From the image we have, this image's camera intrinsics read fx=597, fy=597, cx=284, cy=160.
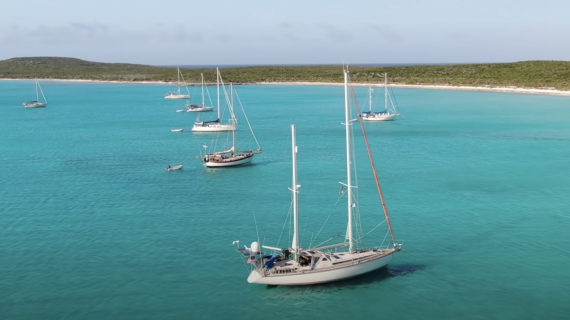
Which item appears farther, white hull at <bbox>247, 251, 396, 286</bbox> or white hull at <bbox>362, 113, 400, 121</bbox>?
white hull at <bbox>362, 113, 400, 121</bbox>

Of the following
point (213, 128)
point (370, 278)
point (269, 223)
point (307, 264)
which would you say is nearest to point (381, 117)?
point (213, 128)

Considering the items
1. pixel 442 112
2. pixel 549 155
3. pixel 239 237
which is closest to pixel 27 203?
pixel 239 237

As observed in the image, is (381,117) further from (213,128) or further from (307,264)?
(307,264)

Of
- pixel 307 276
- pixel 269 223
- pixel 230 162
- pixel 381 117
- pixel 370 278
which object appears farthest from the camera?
pixel 381 117

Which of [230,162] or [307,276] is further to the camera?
[230,162]

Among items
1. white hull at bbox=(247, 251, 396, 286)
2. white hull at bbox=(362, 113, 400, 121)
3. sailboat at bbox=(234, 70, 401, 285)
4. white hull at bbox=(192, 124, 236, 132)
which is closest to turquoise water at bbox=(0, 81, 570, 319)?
white hull at bbox=(247, 251, 396, 286)

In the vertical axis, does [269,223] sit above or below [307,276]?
below

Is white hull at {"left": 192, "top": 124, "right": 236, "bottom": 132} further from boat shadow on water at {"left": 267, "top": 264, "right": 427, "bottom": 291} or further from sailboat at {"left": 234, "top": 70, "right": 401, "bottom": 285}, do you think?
sailboat at {"left": 234, "top": 70, "right": 401, "bottom": 285}

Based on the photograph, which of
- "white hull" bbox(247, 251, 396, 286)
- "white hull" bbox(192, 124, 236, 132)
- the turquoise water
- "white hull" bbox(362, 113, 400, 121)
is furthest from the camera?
"white hull" bbox(362, 113, 400, 121)

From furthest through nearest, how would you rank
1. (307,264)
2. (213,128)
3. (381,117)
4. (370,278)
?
(381,117), (213,128), (370,278), (307,264)
